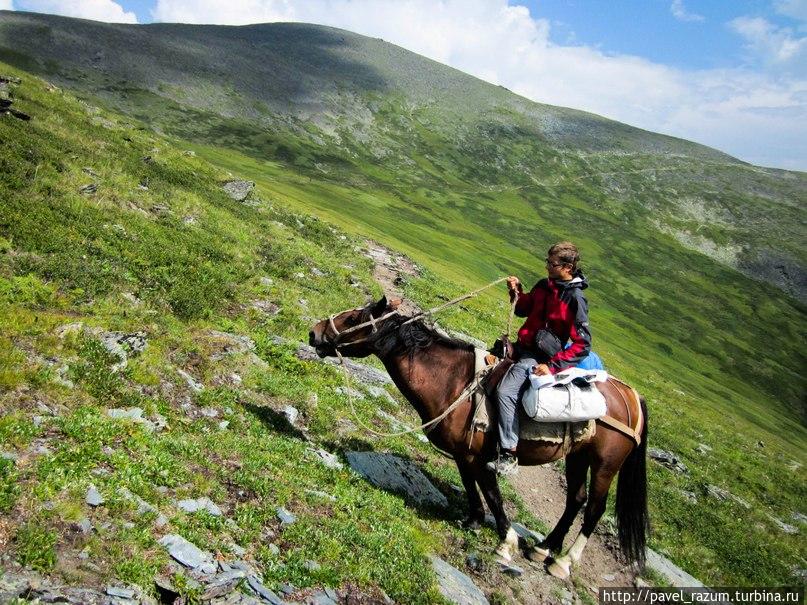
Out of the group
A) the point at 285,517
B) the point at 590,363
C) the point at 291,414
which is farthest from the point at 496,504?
the point at 291,414

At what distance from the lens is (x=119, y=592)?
17.8 feet

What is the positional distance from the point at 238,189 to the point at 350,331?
23.8 meters

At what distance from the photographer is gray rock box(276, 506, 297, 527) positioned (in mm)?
7984

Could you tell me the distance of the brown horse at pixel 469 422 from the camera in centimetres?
1042

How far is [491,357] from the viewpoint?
422 inches

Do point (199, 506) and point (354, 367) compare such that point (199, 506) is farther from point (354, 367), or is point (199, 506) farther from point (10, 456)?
point (354, 367)

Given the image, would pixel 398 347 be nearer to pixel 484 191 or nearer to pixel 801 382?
pixel 801 382

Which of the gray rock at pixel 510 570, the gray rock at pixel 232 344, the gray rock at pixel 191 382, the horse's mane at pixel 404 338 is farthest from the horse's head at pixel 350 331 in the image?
the gray rock at pixel 510 570

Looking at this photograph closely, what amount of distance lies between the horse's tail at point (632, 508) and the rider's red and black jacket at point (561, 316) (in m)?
2.98

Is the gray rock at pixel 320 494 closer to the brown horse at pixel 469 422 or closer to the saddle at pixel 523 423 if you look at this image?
the brown horse at pixel 469 422

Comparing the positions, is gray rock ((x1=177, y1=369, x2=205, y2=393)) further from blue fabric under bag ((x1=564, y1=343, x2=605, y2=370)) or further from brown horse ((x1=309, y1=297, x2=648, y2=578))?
blue fabric under bag ((x1=564, y1=343, x2=605, y2=370))

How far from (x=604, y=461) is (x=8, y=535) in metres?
10.1

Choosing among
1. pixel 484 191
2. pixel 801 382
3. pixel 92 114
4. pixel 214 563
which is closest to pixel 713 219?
pixel 484 191

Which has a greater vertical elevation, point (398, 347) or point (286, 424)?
point (398, 347)
